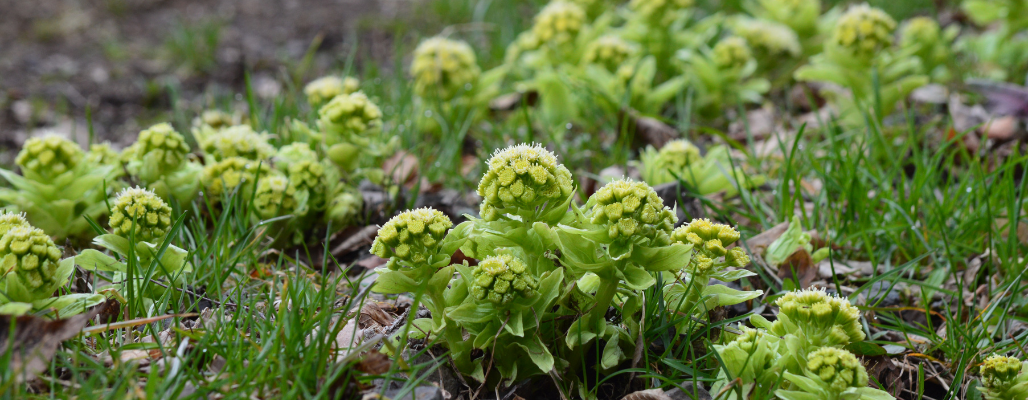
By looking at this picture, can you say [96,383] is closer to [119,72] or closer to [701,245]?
[701,245]

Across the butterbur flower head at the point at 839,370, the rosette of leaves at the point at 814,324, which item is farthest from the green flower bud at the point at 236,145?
the butterbur flower head at the point at 839,370

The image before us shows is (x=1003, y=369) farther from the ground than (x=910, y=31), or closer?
closer

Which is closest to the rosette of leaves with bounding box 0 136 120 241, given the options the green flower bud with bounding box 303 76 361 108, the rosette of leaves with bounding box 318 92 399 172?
the rosette of leaves with bounding box 318 92 399 172

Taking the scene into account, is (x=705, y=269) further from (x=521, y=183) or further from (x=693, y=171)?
(x=693, y=171)

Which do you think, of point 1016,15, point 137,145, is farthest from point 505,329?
point 1016,15

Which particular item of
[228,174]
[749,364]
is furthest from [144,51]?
[749,364]

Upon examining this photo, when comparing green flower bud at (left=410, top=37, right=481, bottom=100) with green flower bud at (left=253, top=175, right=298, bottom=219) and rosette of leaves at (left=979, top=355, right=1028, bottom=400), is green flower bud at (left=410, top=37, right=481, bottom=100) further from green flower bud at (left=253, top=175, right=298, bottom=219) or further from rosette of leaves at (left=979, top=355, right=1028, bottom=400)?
rosette of leaves at (left=979, top=355, right=1028, bottom=400)

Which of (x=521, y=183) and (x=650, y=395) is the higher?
(x=521, y=183)
